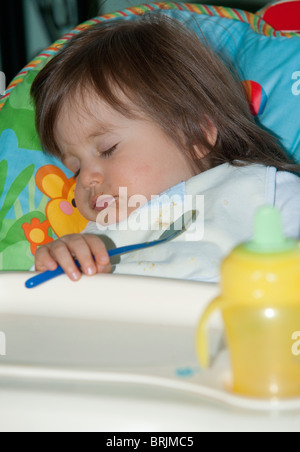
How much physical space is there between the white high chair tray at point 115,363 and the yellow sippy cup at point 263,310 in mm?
18

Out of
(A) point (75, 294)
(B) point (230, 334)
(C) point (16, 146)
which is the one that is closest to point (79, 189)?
(C) point (16, 146)

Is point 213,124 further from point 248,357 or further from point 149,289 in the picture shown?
point 248,357

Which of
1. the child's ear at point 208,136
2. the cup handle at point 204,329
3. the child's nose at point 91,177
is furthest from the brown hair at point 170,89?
the cup handle at point 204,329

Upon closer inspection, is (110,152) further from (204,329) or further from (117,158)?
(204,329)

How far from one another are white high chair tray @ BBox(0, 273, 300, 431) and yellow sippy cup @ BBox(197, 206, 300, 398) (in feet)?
0.06

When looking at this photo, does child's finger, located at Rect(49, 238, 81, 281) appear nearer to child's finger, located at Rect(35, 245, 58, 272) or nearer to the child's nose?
child's finger, located at Rect(35, 245, 58, 272)

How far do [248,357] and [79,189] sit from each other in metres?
0.64

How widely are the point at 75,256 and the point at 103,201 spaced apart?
212 millimetres

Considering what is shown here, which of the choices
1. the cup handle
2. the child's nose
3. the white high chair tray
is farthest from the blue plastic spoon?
the cup handle

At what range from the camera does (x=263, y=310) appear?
46 cm

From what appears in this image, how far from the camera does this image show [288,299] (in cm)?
46

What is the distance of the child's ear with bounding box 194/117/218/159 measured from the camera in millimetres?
1105
